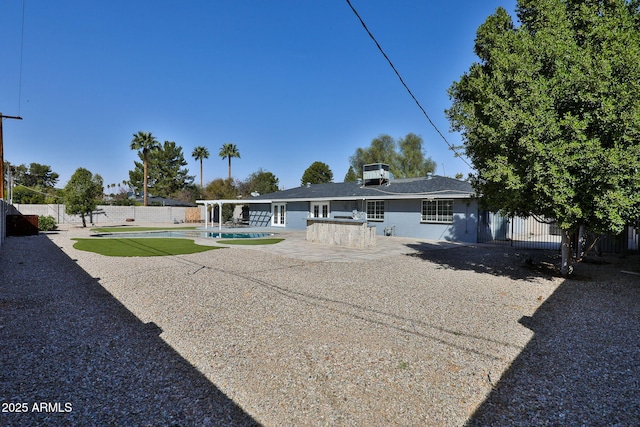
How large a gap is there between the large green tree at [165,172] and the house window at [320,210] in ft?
148

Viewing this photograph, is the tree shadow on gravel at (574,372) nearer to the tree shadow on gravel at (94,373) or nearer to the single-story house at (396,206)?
the tree shadow on gravel at (94,373)

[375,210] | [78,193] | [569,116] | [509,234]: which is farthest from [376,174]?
[78,193]

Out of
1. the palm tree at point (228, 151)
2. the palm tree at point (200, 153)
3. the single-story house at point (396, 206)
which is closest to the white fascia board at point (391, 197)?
the single-story house at point (396, 206)

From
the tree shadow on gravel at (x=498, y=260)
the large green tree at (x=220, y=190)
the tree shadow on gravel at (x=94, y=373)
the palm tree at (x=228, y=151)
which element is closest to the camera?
the tree shadow on gravel at (x=94, y=373)

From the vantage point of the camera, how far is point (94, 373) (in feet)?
11.0

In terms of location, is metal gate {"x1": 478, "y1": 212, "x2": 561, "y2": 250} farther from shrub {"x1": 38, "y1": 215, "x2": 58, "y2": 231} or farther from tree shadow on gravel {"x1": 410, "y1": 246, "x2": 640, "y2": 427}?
shrub {"x1": 38, "y1": 215, "x2": 58, "y2": 231}

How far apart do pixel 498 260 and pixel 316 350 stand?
9757mm


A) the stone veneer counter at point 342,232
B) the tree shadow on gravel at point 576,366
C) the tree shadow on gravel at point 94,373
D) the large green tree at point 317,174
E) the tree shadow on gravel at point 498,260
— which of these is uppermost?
the large green tree at point 317,174

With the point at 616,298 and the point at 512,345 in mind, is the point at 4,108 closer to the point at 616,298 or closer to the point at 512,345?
the point at 512,345

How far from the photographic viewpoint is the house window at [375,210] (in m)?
21.0

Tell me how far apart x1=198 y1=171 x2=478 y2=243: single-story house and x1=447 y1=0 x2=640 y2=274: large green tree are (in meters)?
6.24

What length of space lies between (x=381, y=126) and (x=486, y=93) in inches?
1772

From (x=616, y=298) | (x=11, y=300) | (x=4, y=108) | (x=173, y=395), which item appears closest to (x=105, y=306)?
(x=11, y=300)

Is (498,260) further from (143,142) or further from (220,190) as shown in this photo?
(143,142)
